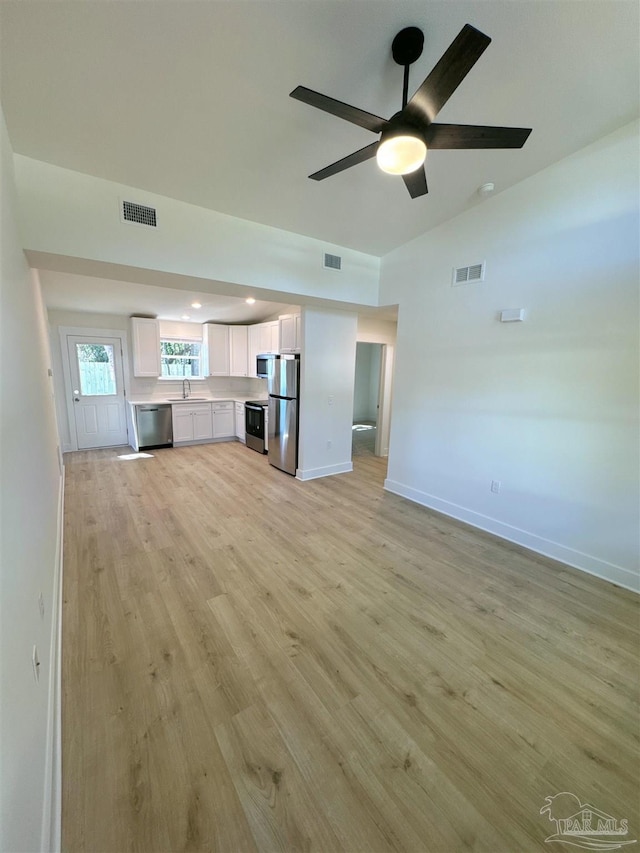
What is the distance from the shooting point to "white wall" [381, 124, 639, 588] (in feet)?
8.07

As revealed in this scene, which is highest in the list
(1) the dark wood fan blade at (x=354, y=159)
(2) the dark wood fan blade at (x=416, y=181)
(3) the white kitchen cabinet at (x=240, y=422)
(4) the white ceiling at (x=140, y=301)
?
(1) the dark wood fan blade at (x=354, y=159)

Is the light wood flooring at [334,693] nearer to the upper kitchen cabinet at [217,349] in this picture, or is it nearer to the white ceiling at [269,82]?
the white ceiling at [269,82]

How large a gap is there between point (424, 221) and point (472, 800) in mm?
4297

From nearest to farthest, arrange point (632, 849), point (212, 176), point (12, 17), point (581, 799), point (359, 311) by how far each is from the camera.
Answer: point (632, 849), point (581, 799), point (12, 17), point (212, 176), point (359, 311)

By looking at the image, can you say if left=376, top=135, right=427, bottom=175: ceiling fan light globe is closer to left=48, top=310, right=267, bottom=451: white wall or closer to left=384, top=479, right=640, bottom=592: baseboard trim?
left=384, top=479, right=640, bottom=592: baseboard trim

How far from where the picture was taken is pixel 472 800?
1.25 metres

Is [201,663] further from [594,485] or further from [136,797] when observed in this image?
[594,485]

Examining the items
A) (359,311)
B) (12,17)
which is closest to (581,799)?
(12,17)

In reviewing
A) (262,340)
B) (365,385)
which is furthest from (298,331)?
(365,385)

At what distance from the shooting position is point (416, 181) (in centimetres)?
196

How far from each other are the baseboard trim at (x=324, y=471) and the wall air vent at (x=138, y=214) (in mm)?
3308

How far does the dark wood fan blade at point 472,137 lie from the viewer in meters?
1.53

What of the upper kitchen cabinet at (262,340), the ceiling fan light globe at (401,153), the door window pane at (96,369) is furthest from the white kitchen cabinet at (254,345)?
the ceiling fan light globe at (401,153)

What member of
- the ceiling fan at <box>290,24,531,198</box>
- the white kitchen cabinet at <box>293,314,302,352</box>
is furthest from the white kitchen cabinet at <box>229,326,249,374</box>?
the ceiling fan at <box>290,24,531,198</box>
